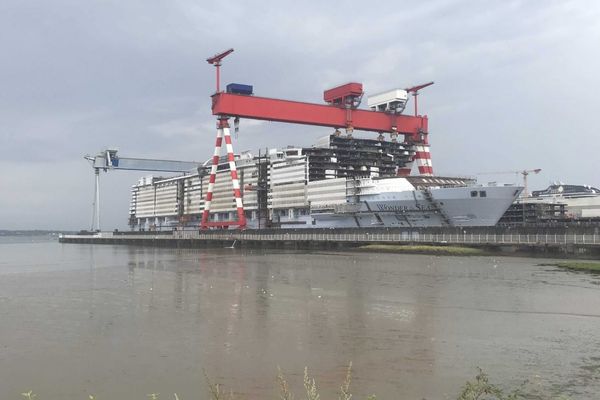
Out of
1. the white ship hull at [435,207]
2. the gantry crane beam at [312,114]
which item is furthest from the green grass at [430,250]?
the gantry crane beam at [312,114]

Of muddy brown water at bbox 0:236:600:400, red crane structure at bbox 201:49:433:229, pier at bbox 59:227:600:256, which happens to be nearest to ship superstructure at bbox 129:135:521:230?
red crane structure at bbox 201:49:433:229

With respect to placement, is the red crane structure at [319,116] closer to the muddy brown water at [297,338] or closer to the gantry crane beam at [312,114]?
the gantry crane beam at [312,114]

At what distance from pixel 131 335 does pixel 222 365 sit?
11.3ft

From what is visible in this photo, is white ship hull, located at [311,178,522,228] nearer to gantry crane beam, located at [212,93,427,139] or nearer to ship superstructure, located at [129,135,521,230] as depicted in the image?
ship superstructure, located at [129,135,521,230]

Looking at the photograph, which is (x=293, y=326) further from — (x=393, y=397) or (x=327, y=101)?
(x=327, y=101)

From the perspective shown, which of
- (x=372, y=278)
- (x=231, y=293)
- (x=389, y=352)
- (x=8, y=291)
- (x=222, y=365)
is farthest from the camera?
(x=372, y=278)

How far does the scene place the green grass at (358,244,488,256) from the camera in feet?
130

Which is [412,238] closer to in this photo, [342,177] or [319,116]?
[319,116]

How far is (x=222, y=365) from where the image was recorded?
25.9 feet

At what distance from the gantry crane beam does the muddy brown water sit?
50.2 metres

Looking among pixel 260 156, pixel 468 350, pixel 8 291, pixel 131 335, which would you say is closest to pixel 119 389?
pixel 131 335

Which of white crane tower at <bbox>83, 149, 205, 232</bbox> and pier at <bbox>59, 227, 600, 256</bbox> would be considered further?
white crane tower at <bbox>83, 149, 205, 232</bbox>

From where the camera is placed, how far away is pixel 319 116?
7256 cm

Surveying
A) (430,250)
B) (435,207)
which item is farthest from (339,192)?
(430,250)
